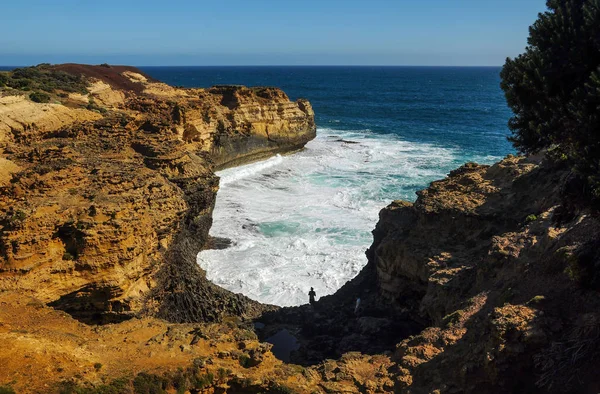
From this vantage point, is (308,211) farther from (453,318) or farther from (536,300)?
(536,300)

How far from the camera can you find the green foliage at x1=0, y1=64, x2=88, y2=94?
92.9ft

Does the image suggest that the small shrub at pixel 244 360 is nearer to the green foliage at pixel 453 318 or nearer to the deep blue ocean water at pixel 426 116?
the green foliage at pixel 453 318

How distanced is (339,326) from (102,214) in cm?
862

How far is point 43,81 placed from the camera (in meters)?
32.2

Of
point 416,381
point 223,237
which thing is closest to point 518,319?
point 416,381

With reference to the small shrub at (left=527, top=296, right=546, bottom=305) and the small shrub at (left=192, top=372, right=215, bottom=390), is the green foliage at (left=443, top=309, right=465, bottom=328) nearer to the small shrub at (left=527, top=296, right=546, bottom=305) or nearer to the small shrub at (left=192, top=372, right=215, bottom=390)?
the small shrub at (left=527, top=296, right=546, bottom=305)

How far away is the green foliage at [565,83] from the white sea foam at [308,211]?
13.5 metres

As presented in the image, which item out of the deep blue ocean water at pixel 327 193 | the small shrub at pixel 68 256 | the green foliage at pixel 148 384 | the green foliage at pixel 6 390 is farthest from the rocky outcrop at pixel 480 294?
the small shrub at pixel 68 256

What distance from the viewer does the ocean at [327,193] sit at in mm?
23156

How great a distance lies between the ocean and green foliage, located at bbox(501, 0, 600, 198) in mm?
13524

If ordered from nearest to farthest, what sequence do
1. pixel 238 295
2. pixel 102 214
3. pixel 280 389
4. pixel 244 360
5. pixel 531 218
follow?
pixel 280 389, pixel 244 360, pixel 531 218, pixel 102 214, pixel 238 295

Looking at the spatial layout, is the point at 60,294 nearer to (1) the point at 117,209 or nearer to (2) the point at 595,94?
(1) the point at 117,209

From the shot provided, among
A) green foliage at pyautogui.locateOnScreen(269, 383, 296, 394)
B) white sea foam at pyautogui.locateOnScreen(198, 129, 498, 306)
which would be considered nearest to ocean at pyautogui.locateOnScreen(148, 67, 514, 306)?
white sea foam at pyautogui.locateOnScreen(198, 129, 498, 306)

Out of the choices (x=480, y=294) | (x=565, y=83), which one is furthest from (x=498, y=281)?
(x=565, y=83)
